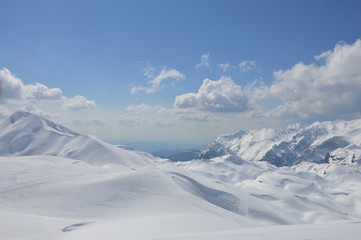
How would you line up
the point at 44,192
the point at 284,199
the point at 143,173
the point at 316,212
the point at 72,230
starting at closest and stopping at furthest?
the point at 72,230
the point at 44,192
the point at 143,173
the point at 316,212
the point at 284,199

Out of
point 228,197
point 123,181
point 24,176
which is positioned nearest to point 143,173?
point 123,181

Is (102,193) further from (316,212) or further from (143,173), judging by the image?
(316,212)

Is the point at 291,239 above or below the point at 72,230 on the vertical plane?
above

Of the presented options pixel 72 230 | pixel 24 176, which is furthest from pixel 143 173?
pixel 72 230

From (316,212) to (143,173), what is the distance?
95760 mm

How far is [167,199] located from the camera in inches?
2429

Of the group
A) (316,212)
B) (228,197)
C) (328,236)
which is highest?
(328,236)

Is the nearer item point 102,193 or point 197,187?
point 102,193

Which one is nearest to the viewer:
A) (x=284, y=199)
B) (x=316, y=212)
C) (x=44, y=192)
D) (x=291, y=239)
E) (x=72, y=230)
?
(x=291, y=239)

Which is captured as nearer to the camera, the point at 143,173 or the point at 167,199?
the point at 167,199

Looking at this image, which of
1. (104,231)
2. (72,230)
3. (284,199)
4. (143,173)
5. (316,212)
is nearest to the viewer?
(104,231)

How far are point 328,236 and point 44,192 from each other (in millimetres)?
56236

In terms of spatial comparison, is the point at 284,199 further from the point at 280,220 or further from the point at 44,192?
the point at 44,192

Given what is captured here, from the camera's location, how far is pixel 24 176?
73625mm
